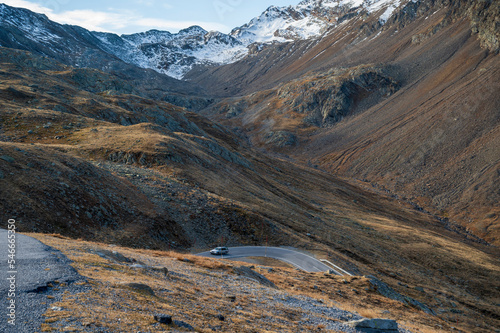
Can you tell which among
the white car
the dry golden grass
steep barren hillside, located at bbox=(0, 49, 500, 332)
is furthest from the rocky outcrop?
the dry golden grass

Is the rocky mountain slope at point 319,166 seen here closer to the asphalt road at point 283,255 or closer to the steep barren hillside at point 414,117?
the steep barren hillside at point 414,117

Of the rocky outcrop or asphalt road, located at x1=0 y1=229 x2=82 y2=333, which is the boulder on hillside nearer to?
asphalt road, located at x1=0 y1=229 x2=82 y2=333

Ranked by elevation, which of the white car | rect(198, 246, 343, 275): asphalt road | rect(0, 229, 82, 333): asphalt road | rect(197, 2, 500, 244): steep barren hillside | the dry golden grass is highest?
rect(197, 2, 500, 244): steep barren hillside

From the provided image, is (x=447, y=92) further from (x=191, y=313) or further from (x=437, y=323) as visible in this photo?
(x=191, y=313)

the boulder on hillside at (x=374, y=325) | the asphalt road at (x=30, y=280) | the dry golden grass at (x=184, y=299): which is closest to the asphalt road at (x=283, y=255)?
the dry golden grass at (x=184, y=299)

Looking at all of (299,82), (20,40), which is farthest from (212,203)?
(20,40)

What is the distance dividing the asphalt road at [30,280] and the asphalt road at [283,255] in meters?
17.7

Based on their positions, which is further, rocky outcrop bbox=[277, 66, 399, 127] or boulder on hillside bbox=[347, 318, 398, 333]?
rocky outcrop bbox=[277, 66, 399, 127]

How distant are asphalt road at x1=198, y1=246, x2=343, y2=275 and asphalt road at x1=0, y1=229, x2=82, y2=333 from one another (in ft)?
58.0

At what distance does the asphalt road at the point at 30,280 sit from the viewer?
8435 millimetres

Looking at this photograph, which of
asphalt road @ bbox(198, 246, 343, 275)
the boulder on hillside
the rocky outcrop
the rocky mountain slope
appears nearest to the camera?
the boulder on hillside

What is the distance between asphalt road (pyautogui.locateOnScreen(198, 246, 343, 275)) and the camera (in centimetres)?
3045

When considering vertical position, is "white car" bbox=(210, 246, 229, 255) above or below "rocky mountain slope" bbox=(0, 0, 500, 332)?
below

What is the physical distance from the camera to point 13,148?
28.0 m
